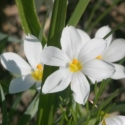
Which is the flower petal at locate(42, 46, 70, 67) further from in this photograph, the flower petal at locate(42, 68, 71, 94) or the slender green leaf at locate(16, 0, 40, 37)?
the slender green leaf at locate(16, 0, 40, 37)

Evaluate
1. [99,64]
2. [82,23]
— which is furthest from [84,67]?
[82,23]

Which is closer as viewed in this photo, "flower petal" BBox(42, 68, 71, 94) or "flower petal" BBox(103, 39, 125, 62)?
"flower petal" BBox(42, 68, 71, 94)

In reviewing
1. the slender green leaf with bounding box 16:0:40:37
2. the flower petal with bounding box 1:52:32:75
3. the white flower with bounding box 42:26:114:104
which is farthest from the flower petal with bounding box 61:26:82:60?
the slender green leaf with bounding box 16:0:40:37

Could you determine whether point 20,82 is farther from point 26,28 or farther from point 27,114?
point 26,28

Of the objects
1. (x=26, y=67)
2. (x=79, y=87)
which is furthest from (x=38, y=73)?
(x=79, y=87)

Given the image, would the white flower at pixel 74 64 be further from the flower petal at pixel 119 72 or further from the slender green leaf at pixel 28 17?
the slender green leaf at pixel 28 17

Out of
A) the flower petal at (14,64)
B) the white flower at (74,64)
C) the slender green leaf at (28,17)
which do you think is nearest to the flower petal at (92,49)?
the white flower at (74,64)
